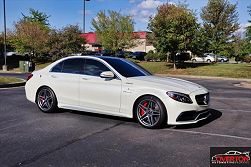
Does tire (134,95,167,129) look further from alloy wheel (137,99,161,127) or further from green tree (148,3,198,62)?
green tree (148,3,198,62)

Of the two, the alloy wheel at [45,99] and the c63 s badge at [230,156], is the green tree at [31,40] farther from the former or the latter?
the c63 s badge at [230,156]

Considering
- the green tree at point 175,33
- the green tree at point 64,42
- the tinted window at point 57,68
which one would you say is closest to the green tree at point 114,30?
the green tree at point 64,42

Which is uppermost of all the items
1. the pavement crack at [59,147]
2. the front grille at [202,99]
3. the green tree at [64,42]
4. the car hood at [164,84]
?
the green tree at [64,42]

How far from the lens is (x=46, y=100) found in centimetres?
852

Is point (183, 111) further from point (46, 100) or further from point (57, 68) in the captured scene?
point (46, 100)

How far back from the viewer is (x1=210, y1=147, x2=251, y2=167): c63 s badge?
4.70m

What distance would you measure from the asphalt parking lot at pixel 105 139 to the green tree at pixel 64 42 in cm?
2918

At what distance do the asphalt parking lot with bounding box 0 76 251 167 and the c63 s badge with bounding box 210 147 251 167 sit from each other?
120mm

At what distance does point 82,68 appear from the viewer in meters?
7.98

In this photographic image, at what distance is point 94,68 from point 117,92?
989mm

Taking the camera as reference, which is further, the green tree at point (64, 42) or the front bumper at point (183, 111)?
the green tree at point (64, 42)

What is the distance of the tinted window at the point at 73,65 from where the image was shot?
8.05 m

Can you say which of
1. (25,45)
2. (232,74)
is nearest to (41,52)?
(25,45)

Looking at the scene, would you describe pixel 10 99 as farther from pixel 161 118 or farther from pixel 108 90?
pixel 161 118
